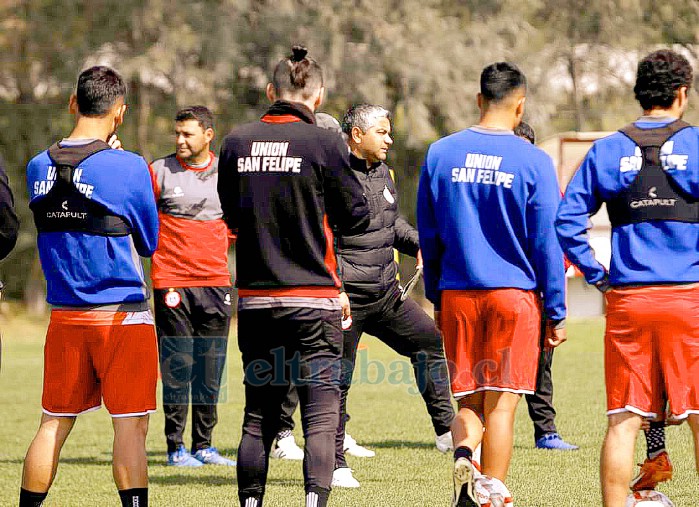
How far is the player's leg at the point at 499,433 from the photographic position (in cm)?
611

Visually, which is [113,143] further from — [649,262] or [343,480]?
[343,480]

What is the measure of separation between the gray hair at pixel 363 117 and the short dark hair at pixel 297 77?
1.93 meters

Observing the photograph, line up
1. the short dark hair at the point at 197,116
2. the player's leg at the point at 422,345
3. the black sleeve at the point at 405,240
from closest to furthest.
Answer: the black sleeve at the point at 405,240, the player's leg at the point at 422,345, the short dark hair at the point at 197,116

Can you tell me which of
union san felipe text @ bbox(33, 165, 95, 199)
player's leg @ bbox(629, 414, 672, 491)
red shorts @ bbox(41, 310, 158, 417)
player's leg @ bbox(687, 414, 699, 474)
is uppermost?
union san felipe text @ bbox(33, 165, 95, 199)

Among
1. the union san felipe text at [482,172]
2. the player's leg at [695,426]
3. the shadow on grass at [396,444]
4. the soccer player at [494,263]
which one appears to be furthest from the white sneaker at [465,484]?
the shadow on grass at [396,444]

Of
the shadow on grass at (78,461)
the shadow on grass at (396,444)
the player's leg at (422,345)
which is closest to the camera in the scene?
the player's leg at (422,345)

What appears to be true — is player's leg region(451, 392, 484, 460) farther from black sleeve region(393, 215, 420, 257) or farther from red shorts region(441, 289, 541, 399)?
black sleeve region(393, 215, 420, 257)

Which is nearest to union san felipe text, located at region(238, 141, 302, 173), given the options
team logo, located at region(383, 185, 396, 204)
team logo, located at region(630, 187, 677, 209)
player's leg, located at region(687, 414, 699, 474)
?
team logo, located at region(630, 187, 677, 209)

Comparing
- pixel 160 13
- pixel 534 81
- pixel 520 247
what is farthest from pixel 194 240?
pixel 534 81

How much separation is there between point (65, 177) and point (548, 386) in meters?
4.66

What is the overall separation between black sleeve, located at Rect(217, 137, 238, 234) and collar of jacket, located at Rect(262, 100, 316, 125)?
0.24 metres

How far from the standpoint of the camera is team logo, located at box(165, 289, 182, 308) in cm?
899

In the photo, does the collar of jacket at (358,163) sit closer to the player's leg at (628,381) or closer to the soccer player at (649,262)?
the soccer player at (649,262)

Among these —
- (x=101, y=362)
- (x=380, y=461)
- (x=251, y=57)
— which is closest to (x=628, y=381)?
(x=101, y=362)
